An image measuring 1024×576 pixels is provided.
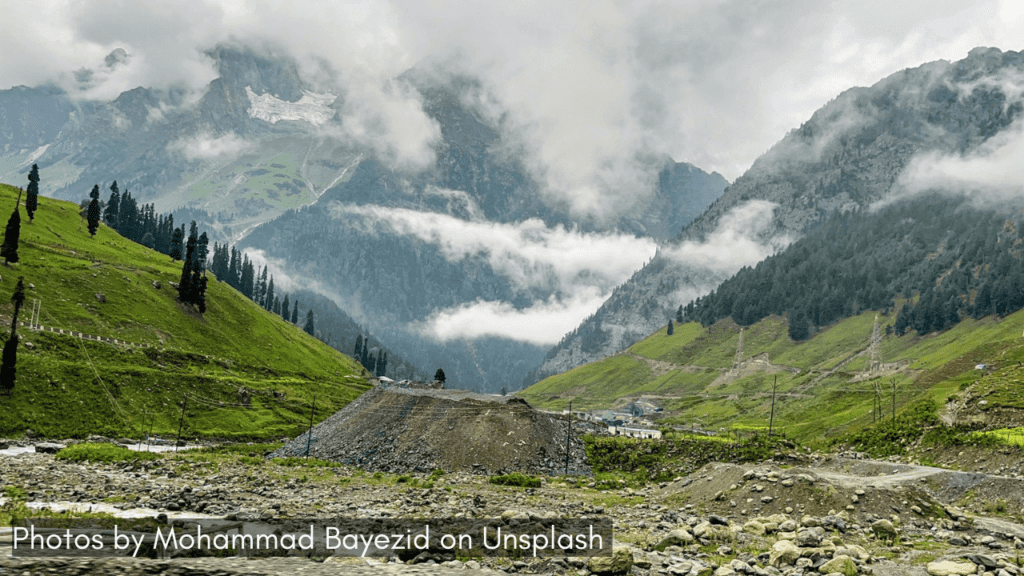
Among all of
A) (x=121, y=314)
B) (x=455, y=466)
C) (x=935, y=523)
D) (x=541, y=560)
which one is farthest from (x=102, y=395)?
(x=935, y=523)

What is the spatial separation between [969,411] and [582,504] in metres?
67.4

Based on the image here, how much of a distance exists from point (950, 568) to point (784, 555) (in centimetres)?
776

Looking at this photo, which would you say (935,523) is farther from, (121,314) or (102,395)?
(121,314)

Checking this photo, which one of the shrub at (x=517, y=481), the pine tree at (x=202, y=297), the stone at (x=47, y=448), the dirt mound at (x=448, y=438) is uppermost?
the pine tree at (x=202, y=297)

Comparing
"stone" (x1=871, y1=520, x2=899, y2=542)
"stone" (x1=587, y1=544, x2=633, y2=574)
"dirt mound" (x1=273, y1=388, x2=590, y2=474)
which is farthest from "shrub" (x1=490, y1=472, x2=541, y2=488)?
"stone" (x1=587, y1=544, x2=633, y2=574)

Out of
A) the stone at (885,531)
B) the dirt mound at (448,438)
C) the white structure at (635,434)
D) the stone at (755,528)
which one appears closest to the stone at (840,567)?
the stone at (755,528)

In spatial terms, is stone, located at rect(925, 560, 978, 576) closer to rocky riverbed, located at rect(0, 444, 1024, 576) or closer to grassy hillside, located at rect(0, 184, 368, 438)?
rocky riverbed, located at rect(0, 444, 1024, 576)

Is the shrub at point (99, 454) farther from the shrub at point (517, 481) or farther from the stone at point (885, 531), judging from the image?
the stone at point (885, 531)

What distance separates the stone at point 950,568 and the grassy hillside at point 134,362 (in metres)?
103

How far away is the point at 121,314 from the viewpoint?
14200cm

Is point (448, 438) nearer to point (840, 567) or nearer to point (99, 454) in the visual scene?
point (99, 454)

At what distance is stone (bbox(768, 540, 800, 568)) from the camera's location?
3161cm

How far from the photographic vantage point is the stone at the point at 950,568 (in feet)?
98.6

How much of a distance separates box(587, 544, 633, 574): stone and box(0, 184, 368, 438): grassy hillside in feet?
294
